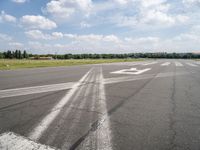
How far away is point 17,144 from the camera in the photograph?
252 cm

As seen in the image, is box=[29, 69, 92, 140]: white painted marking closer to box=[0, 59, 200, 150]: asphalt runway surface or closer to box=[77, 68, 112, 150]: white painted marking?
box=[0, 59, 200, 150]: asphalt runway surface

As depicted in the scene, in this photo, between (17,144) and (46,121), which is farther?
(46,121)

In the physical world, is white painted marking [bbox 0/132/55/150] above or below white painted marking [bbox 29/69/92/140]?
below

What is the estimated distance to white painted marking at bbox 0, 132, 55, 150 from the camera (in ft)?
7.98

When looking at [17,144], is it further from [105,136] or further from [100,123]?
[100,123]

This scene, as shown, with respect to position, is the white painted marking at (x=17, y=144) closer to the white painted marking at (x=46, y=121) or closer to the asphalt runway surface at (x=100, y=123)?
the asphalt runway surface at (x=100, y=123)

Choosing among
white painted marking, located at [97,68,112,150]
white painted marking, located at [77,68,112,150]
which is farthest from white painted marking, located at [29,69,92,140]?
white painted marking, located at [97,68,112,150]

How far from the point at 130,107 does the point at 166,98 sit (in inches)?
64.7

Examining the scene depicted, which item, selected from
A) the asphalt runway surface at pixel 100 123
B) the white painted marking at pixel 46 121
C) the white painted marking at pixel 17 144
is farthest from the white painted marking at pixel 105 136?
the white painted marking at pixel 46 121

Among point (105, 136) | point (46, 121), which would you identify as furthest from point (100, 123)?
point (46, 121)

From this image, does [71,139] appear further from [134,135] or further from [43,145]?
[134,135]

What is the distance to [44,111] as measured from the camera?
400 cm

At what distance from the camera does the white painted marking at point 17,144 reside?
243cm

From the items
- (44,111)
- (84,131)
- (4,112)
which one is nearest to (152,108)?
(84,131)
